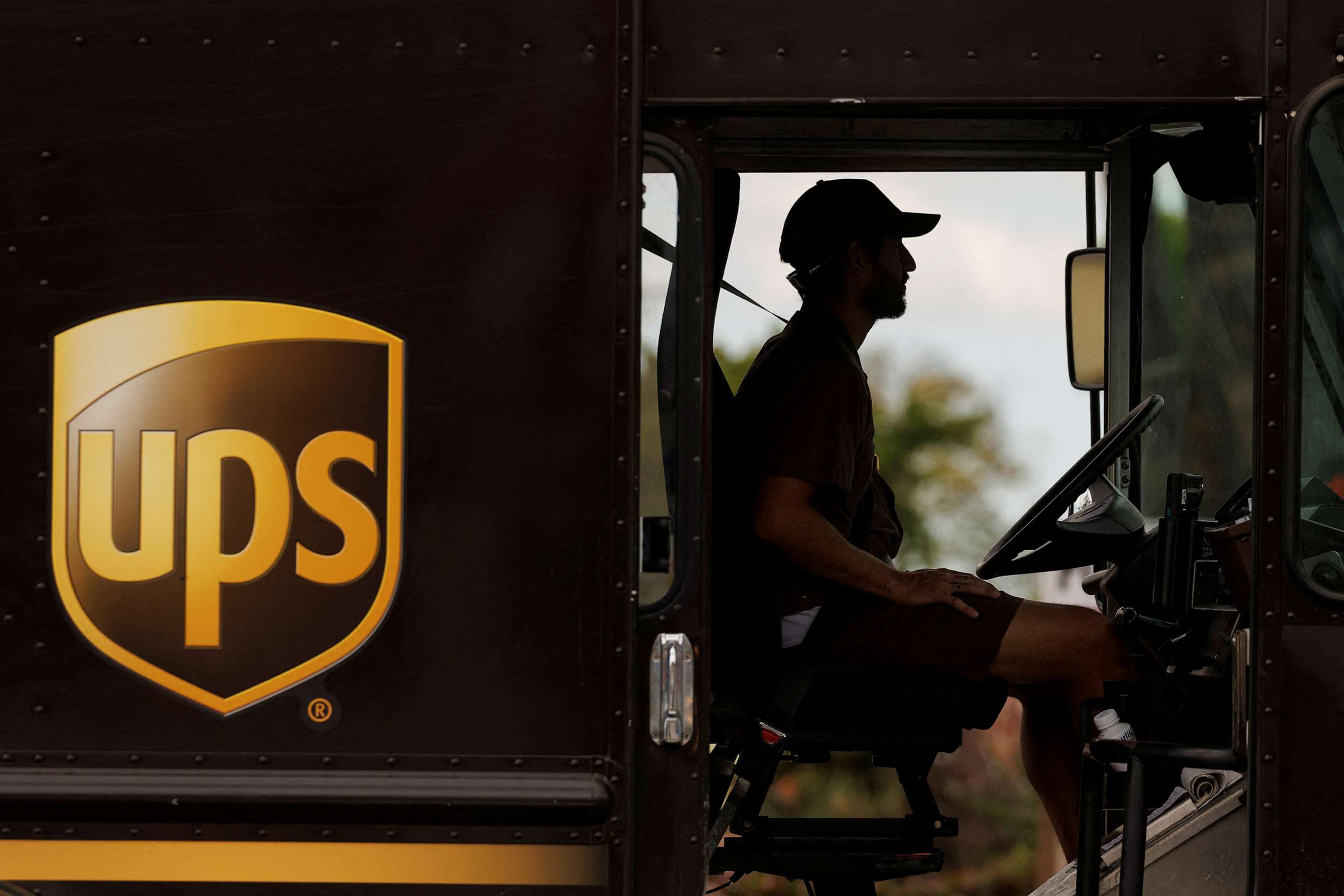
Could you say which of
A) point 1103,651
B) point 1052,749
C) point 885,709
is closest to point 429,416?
point 885,709

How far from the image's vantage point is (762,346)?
3.07m

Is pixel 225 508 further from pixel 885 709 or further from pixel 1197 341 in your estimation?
pixel 1197 341

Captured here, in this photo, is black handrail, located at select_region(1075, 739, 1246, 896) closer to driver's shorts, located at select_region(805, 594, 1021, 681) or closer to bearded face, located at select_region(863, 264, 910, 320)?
driver's shorts, located at select_region(805, 594, 1021, 681)

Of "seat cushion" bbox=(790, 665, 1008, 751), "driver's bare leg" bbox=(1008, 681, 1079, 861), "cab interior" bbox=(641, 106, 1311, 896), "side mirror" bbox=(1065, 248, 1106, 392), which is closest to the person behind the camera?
"cab interior" bbox=(641, 106, 1311, 896)

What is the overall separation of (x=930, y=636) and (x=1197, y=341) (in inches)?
38.5

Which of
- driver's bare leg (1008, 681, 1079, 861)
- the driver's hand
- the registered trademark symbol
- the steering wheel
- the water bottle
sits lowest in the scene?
driver's bare leg (1008, 681, 1079, 861)

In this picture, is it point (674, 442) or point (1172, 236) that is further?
point (1172, 236)

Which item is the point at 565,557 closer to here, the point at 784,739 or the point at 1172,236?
the point at 784,739

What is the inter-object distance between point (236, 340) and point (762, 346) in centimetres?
124

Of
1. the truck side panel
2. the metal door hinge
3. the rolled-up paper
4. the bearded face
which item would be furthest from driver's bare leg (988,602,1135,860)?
the truck side panel

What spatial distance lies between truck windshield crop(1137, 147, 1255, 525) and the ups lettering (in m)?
1.80

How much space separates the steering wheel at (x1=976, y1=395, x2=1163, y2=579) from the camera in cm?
269

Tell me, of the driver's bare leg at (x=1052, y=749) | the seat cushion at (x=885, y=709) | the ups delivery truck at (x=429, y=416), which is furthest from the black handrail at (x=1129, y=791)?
Answer: the driver's bare leg at (x=1052, y=749)

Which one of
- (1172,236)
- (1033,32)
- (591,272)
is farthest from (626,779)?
(1172,236)
